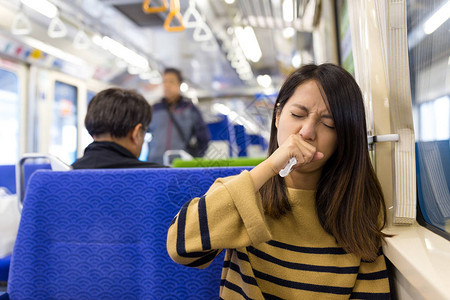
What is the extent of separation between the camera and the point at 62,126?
652cm

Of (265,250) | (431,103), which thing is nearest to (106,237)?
(265,250)

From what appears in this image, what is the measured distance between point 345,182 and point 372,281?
27 centimetres

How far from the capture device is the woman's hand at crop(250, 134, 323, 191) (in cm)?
95

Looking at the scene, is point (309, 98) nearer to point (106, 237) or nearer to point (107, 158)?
point (106, 237)

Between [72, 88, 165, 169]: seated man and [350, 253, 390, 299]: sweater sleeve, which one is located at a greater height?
[72, 88, 165, 169]: seated man

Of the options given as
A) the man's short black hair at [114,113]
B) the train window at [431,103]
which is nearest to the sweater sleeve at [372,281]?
the train window at [431,103]

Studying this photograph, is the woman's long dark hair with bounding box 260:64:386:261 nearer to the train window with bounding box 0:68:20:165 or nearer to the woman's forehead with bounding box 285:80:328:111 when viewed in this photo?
the woman's forehead with bounding box 285:80:328:111

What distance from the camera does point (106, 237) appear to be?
1381 millimetres

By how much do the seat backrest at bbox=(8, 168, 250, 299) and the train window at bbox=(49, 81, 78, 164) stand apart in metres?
5.23

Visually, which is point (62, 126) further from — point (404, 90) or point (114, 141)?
point (404, 90)

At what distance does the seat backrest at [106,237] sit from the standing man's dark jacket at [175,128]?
173cm

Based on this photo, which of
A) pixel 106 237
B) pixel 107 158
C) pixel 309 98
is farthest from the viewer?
pixel 107 158

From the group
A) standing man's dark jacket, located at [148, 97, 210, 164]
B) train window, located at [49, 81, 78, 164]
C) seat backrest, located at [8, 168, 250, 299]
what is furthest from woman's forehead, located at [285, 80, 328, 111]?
train window, located at [49, 81, 78, 164]

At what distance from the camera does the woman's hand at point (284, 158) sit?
3.10 ft
